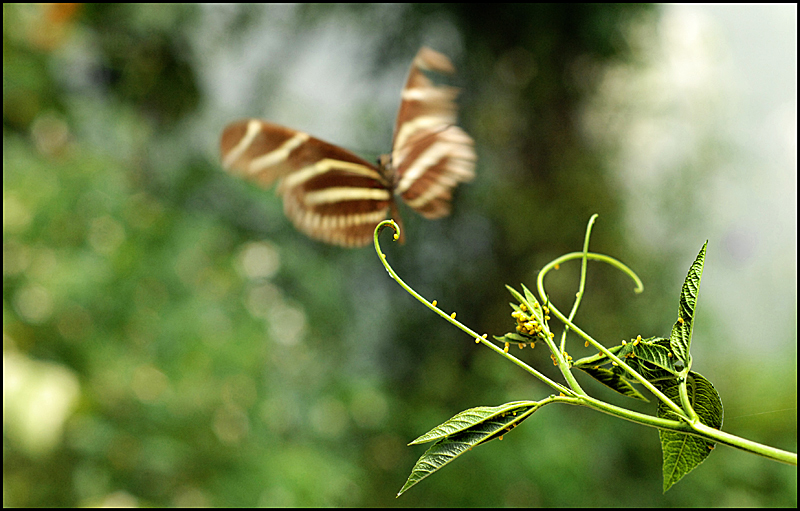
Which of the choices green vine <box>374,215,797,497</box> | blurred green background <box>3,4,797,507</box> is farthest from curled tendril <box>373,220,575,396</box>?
blurred green background <box>3,4,797,507</box>

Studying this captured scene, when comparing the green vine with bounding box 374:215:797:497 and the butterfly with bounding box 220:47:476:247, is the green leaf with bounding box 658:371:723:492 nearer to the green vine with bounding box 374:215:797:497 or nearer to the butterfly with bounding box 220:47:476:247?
the green vine with bounding box 374:215:797:497

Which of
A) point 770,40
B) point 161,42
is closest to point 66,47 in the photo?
point 161,42

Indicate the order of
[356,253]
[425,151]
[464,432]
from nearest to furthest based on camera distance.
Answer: [464,432]
[425,151]
[356,253]

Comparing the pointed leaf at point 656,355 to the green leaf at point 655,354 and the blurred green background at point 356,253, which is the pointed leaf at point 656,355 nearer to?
the green leaf at point 655,354

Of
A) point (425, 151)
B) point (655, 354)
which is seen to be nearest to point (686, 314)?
point (655, 354)

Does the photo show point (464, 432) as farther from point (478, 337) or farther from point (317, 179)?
point (317, 179)


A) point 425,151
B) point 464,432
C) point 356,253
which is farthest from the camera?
point 356,253
